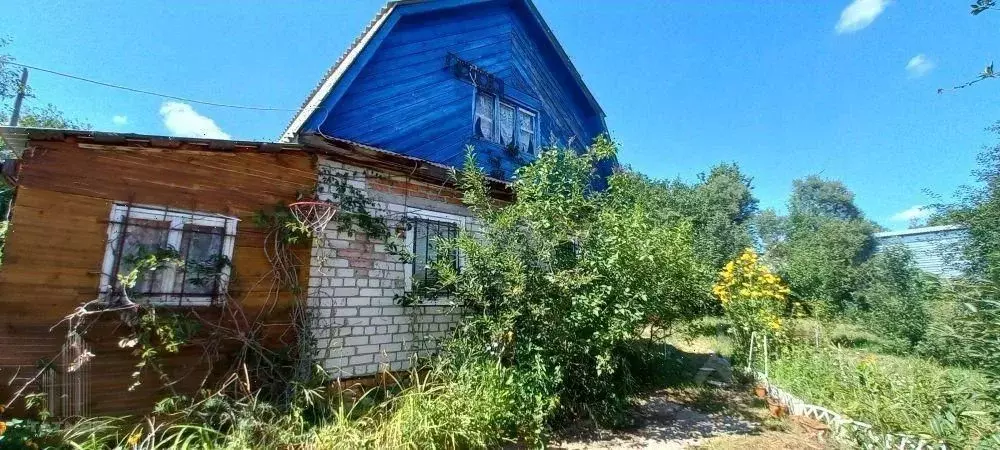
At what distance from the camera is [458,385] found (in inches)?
173

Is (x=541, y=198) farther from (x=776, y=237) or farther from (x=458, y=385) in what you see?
(x=776, y=237)

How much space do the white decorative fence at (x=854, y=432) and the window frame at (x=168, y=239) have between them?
23.3 ft

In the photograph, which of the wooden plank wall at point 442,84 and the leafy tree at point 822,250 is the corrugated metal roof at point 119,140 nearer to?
the wooden plank wall at point 442,84

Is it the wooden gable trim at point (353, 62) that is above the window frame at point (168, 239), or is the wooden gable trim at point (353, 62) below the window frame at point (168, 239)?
above

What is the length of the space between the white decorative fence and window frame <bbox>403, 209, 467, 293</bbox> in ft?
16.8

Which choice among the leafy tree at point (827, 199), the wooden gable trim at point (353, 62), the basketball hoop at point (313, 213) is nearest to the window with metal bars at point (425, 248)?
the basketball hoop at point (313, 213)

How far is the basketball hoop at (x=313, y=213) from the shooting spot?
4840 mm

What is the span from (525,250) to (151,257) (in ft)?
12.6

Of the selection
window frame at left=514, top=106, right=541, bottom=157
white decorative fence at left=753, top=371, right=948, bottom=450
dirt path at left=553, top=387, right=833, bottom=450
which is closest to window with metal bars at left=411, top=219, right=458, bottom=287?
dirt path at left=553, top=387, right=833, bottom=450

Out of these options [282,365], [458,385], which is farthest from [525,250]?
[282,365]

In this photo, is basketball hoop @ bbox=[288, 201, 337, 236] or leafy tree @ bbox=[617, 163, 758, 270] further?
leafy tree @ bbox=[617, 163, 758, 270]

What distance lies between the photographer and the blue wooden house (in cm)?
628

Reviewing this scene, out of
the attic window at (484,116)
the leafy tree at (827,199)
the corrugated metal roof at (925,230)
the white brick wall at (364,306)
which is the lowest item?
the white brick wall at (364,306)

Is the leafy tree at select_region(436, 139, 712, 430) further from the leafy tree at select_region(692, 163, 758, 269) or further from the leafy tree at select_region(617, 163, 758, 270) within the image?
the leafy tree at select_region(692, 163, 758, 269)
